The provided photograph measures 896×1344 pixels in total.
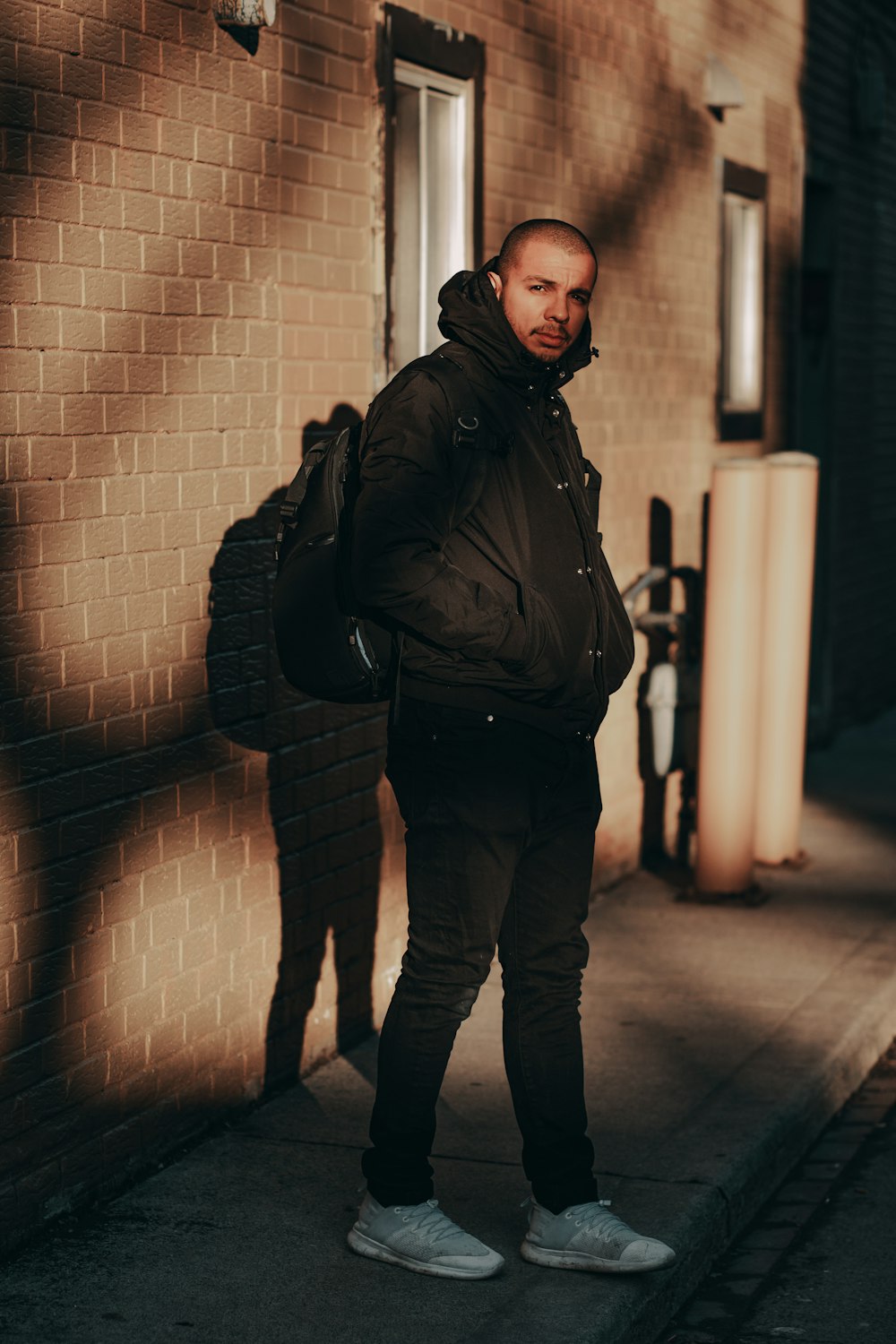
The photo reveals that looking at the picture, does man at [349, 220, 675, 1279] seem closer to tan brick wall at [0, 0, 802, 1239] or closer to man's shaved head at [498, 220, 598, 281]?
man's shaved head at [498, 220, 598, 281]

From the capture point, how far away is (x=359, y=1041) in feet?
18.6

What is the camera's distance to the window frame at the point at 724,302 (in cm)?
902

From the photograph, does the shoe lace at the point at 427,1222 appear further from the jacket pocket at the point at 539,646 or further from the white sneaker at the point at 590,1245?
the jacket pocket at the point at 539,646

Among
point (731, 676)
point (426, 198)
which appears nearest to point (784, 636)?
point (731, 676)

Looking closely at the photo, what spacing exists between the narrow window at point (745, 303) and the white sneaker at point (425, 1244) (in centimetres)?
593

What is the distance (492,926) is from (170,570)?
1234 millimetres

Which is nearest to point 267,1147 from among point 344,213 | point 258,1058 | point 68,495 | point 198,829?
point 258,1058

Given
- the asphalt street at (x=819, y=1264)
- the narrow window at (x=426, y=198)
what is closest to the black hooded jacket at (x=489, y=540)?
the asphalt street at (x=819, y=1264)

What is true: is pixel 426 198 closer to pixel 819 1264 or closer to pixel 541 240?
pixel 541 240

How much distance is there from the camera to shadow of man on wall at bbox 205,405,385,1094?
490cm

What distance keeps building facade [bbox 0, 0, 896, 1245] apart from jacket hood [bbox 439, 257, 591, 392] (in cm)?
83

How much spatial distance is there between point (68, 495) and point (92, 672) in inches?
15.3

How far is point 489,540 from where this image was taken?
3803 mm

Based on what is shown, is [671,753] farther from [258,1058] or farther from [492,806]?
[492,806]
